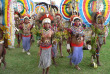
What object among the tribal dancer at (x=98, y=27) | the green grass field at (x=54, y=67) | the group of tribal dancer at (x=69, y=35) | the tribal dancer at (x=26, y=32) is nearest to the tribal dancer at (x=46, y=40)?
the group of tribal dancer at (x=69, y=35)

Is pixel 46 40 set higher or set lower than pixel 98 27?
lower

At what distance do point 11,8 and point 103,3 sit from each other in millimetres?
2924

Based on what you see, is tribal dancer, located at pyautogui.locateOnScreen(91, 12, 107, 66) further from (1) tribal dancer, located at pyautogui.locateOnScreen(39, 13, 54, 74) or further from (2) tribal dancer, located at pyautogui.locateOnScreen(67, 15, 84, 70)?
(1) tribal dancer, located at pyautogui.locateOnScreen(39, 13, 54, 74)

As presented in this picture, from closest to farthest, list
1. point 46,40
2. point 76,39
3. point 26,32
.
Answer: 1. point 46,40
2. point 76,39
3. point 26,32

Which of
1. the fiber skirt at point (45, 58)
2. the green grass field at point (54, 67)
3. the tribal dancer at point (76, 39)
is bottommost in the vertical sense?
the green grass field at point (54, 67)

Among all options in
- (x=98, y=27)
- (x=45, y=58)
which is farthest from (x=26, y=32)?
(x=98, y=27)

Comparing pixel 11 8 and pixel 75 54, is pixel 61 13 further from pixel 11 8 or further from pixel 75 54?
pixel 11 8

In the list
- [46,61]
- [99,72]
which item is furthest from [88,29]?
[46,61]

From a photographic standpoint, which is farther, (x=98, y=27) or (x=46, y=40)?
(x=98, y=27)

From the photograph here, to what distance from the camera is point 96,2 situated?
429 centimetres

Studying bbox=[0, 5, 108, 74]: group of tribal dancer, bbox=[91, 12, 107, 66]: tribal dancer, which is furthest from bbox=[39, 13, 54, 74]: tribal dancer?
bbox=[91, 12, 107, 66]: tribal dancer

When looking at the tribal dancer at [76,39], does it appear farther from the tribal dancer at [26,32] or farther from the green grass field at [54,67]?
the tribal dancer at [26,32]

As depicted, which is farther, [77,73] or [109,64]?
[109,64]

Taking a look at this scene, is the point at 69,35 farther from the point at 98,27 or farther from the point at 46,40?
the point at 98,27
